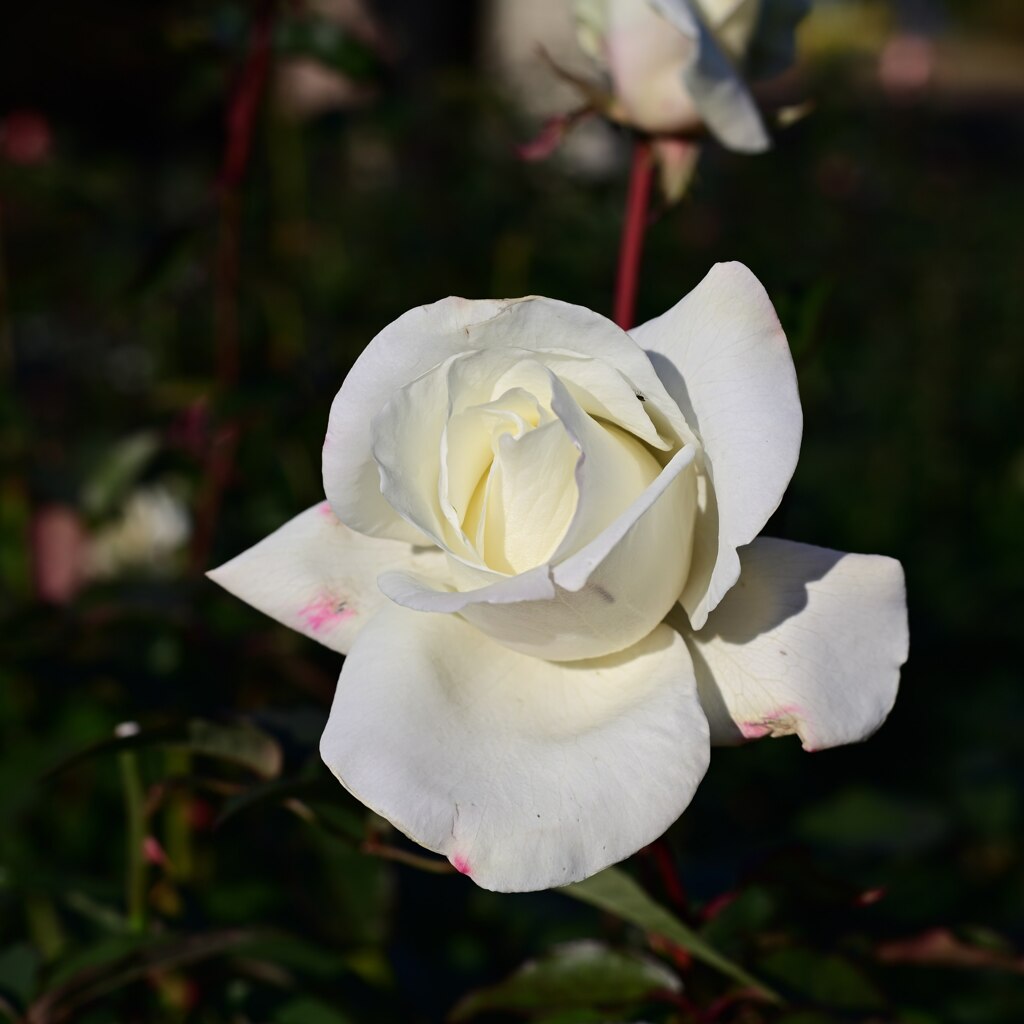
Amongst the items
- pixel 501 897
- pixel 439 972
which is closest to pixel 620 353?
pixel 439 972

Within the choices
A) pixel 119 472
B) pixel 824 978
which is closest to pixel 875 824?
pixel 824 978

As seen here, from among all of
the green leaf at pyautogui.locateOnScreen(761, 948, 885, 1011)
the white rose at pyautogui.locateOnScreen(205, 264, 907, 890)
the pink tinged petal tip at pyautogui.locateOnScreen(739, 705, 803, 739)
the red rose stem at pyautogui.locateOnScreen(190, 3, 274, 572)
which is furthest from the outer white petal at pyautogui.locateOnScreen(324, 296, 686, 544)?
the red rose stem at pyautogui.locateOnScreen(190, 3, 274, 572)

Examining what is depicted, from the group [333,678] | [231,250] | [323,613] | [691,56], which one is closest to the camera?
[323,613]

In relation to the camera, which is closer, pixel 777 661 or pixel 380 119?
pixel 777 661

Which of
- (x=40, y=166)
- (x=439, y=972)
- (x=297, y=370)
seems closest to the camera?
(x=439, y=972)

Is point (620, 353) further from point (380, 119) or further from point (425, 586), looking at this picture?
point (380, 119)

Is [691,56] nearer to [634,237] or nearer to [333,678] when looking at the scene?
[634,237]

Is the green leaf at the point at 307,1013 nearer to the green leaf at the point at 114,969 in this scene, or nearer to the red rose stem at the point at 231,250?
the green leaf at the point at 114,969
